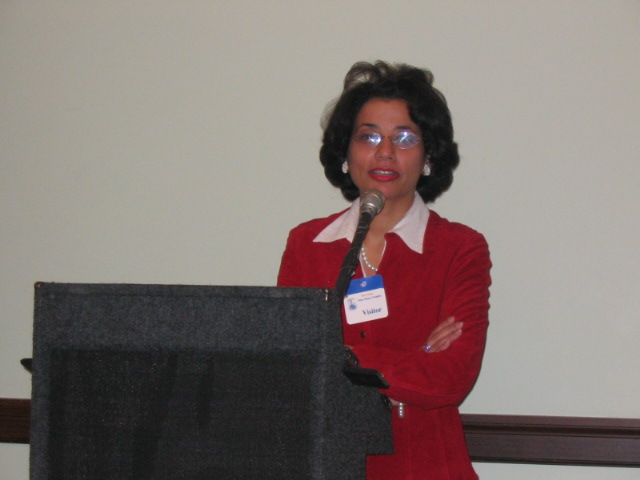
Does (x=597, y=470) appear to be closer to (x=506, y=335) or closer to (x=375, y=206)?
(x=506, y=335)

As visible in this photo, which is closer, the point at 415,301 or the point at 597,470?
the point at 415,301

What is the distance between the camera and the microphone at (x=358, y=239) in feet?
4.67

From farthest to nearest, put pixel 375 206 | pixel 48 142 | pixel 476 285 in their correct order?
1. pixel 48 142
2. pixel 476 285
3. pixel 375 206

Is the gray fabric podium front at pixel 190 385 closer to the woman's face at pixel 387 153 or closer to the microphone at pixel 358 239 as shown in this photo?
the microphone at pixel 358 239

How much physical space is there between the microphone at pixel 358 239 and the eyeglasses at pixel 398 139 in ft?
1.49

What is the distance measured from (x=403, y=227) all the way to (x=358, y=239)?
0.68 metres

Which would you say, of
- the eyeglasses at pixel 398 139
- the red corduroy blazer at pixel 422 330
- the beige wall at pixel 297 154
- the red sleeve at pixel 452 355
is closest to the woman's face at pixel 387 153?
the eyeglasses at pixel 398 139

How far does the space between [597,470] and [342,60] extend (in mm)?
1636

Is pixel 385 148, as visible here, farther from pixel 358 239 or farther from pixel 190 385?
pixel 190 385

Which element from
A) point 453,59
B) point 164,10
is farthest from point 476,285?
point 164,10

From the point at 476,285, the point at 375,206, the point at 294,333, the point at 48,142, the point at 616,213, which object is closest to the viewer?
the point at 294,333

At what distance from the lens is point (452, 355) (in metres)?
1.91

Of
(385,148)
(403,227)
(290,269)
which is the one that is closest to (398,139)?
(385,148)

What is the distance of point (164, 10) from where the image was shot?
2.84 metres
